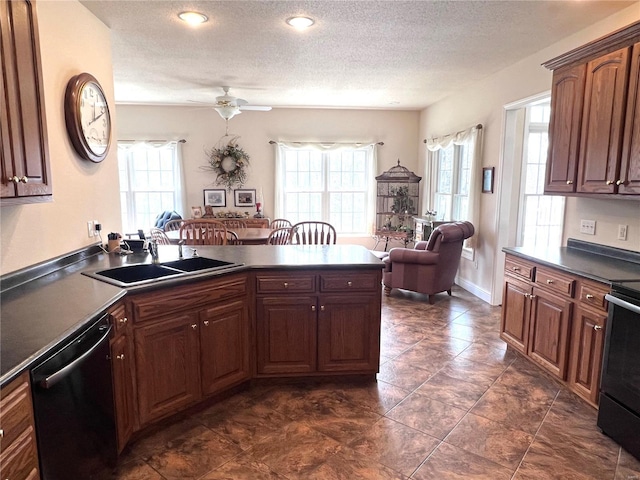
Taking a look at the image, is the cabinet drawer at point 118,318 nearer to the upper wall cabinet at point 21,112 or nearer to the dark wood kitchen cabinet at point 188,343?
the dark wood kitchen cabinet at point 188,343

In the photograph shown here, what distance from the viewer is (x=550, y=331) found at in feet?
9.26

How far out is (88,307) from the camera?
1.76 m

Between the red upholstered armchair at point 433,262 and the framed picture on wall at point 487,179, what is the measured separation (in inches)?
18.5

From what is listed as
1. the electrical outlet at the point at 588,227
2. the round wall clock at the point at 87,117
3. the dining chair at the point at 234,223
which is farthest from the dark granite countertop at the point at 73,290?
the dining chair at the point at 234,223

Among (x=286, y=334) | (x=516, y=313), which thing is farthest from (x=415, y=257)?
(x=286, y=334)

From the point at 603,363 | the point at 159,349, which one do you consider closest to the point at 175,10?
the point at 159,349

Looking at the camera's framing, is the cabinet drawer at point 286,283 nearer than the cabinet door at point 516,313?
Yes

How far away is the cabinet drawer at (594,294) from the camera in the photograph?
7.70ft

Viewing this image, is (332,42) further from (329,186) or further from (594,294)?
(329,186)

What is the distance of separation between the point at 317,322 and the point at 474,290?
3.22m

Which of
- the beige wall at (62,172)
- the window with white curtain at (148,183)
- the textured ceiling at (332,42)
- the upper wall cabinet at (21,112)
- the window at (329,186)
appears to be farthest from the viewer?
the window at (329,186)

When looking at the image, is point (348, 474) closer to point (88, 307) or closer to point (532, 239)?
point (88, 307)

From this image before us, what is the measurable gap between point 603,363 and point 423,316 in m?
2.18

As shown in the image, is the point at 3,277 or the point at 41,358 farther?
the point at 3,277
